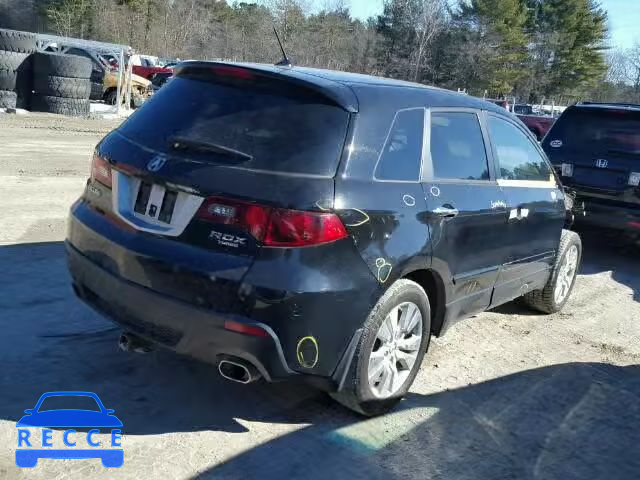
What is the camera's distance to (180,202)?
3301 millimetres

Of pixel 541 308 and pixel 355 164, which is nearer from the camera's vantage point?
pixel 355 164

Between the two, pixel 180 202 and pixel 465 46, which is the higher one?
pixel 465 46

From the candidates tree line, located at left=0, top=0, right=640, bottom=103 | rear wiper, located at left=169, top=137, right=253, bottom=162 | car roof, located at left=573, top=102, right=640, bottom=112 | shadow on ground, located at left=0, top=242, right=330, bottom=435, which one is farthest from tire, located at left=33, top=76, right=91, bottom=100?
tree line, located at left=0, top=0, right=640, bottom=103

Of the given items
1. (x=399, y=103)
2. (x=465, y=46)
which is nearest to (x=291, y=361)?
(x=399, y=103)

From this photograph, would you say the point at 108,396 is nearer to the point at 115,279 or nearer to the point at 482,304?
the point at 115,279

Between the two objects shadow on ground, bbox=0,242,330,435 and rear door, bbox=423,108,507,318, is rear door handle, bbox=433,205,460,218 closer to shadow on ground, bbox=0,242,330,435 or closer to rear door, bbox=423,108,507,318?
rear door, bbox=423,108,507,318

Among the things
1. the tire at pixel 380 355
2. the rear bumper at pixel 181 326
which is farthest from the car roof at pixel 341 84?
the rear bumper at pixel 181 326

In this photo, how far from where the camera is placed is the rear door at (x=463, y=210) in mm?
3975

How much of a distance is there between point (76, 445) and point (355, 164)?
1.94 metres

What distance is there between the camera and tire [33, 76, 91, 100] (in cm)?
1806

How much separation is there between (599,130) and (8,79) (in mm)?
15007

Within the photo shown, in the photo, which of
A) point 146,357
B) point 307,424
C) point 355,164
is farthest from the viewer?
point 146,357

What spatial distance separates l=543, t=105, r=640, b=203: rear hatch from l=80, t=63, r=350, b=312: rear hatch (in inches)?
211

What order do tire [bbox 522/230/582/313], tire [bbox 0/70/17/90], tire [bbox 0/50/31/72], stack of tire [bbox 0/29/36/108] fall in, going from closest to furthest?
tire [bbox 522/230/582/313]
tire [bbox 0/50/31/72]
stack of tire [bbox 0/29/36/108]
tire [bbox 0/70/17/90]
